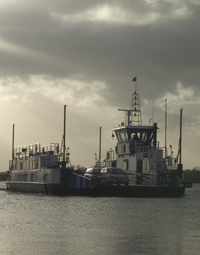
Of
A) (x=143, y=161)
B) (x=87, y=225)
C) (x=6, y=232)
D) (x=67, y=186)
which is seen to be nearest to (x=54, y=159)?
(x=67, y=186)

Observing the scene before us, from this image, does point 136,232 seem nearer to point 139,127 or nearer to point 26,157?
point 139,127

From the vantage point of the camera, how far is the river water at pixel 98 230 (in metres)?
22.9

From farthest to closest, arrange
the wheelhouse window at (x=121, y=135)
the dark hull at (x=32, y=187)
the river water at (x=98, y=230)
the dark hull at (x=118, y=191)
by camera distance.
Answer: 1. the wheelhouse window at (x=121, y=135)
2. the dark hull at (x=32, y=187)
3. the dark hull at (x=118, y=191)
4. the river water at (x=98, y=230)

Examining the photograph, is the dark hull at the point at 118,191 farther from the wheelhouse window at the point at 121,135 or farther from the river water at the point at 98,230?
the river water at the point at 98,230

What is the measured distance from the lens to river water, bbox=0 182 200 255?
22.9m

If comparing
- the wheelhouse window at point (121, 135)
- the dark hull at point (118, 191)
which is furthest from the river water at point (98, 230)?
the wheelhouse window at point (121, 135)

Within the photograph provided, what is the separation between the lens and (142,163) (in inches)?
2425

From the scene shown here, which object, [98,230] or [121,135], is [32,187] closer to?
[121,135]

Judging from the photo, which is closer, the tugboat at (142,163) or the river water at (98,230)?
the river water at (98,230)

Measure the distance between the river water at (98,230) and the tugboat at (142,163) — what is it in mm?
9555

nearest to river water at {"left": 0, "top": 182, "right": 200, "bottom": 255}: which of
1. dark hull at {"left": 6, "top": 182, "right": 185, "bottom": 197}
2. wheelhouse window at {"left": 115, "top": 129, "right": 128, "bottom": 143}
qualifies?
dark hull at {"left": 6, "top": 182, "right": 185, "bottom": 197}

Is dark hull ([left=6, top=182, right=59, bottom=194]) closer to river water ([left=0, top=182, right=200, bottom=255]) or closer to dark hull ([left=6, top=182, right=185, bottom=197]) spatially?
dark hull ([left=6, top=182, right=185, bottom=197])

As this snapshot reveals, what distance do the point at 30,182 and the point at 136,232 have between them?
39.9m

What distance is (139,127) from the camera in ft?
210
